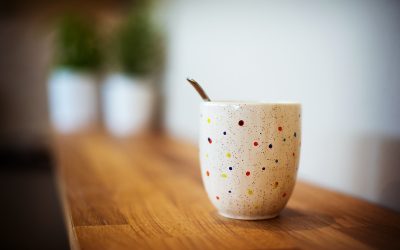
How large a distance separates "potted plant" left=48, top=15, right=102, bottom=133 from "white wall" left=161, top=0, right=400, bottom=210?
1.34 m

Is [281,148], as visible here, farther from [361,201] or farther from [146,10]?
[146,10]

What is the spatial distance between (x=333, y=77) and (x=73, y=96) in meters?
1.93

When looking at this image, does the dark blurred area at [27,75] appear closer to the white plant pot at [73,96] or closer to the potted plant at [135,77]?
the white plant pot at [73,96]

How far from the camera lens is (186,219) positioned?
2.13ft

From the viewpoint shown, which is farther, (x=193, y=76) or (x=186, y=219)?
(x=193, y=76)

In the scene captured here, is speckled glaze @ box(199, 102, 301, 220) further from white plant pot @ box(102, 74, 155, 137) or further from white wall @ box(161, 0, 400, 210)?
white plant pot @ box(102, 74, 155, 137)

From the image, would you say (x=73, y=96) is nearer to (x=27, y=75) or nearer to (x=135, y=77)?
(x=135, y=77)

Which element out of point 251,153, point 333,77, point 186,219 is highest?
point 333,77

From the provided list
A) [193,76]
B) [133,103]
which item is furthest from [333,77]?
[133,103]

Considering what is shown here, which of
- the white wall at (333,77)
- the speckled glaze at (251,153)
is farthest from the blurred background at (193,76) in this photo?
the speckled glaze at (251,153)

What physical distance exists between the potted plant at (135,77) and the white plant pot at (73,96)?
0.58ft

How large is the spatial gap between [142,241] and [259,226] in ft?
0.51

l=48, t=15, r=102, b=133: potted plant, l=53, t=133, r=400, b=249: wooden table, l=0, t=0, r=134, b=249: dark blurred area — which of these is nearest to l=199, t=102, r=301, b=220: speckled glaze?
l=53, t=133, r=400, b=249: wooden table

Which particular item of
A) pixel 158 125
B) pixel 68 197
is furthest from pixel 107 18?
pixel 68 197
